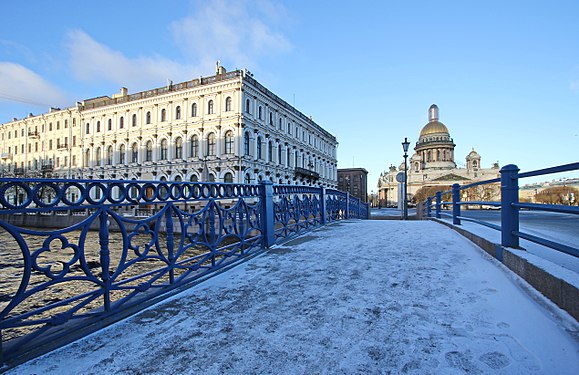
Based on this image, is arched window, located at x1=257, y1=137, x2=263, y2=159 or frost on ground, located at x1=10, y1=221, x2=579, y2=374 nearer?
frost on ground, located at x1=10, y1=221, x2=579, y2=374

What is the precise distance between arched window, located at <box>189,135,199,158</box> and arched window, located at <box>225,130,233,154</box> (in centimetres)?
381

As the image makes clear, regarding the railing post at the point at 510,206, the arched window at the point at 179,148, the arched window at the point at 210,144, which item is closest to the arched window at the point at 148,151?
the arched window at the point at 179,148

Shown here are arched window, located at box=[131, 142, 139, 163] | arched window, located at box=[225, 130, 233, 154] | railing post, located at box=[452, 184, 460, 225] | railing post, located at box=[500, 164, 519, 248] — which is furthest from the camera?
arched window, located at box=[131, 142, 139, 163]

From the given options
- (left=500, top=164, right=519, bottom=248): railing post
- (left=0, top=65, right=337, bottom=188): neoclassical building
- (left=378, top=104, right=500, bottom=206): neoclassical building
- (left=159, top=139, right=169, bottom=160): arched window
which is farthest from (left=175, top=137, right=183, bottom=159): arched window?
(left=378, top=104, right=500, bottom=206): neoclassical building

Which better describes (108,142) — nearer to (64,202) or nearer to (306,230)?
(306,230)

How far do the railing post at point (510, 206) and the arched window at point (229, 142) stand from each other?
2761 cm

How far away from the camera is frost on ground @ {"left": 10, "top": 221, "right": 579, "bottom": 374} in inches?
63.9

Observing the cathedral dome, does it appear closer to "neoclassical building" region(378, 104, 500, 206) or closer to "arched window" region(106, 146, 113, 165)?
"neoclassical building" region(378, 104, 500, 206)

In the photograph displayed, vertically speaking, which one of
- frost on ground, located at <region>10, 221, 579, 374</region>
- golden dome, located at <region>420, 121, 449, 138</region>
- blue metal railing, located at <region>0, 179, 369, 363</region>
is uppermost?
golden dome, located at <region>420, 121, 449, 138</region>

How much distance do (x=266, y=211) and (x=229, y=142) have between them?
26.0m

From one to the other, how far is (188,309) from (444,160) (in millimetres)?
86023

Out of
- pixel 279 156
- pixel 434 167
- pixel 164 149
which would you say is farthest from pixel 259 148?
pixel 434 167

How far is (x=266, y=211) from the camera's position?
486cm

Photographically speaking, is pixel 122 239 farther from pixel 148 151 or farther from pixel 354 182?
pixel 354 182
